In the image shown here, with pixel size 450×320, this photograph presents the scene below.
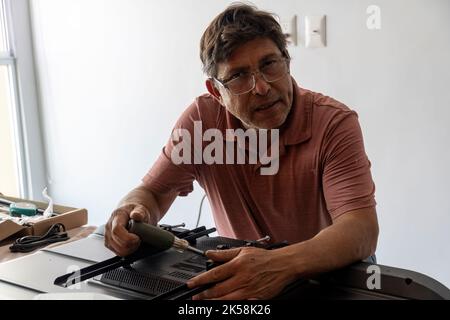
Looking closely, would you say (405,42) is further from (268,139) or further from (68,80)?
(68,80)

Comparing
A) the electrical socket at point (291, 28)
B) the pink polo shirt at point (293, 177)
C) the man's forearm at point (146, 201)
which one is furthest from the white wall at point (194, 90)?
the man's forearm at point (146, 201)

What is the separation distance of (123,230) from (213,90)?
1.50 ft

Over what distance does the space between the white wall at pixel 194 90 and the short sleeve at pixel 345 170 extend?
72cm

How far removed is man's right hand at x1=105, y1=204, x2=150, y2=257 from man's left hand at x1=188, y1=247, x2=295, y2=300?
21 centimetres

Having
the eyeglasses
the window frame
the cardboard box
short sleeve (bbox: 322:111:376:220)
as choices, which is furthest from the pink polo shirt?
the window frame

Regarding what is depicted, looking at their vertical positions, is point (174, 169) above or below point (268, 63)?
below

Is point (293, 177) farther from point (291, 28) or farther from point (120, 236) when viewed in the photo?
point (291, 28)

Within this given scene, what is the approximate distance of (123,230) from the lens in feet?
3.45

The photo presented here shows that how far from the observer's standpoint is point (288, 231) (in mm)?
1249

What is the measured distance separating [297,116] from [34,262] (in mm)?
672

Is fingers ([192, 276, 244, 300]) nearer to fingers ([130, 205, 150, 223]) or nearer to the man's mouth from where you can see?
fingers ([130, 205, 150, 223])

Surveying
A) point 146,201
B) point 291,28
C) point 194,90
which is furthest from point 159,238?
point 194,90

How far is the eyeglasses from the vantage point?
3.79ft
